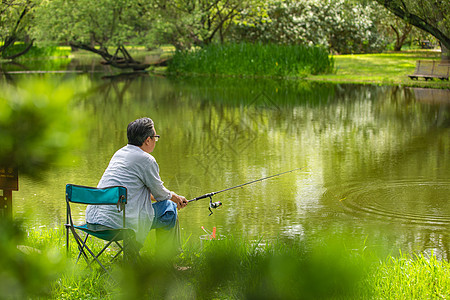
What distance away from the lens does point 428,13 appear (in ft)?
78.6

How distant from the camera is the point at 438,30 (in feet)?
79.6

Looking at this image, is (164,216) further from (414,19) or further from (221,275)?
(414,19)

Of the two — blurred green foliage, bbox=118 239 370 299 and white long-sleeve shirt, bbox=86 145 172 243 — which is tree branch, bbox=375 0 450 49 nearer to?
white long-sleeve shirt, bbox=86 145 172 243

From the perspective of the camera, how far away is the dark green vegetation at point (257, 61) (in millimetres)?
31047

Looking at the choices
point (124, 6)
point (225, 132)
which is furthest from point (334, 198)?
point (124, 6)

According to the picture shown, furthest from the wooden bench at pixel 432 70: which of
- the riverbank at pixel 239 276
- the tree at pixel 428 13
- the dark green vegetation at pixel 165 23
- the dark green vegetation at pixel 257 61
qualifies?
the riverbank at pixel 239 276

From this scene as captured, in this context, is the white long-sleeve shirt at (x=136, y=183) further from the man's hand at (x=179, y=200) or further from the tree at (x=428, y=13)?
the tree at (x=428, y=13)

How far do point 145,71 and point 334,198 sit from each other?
30.5 meters

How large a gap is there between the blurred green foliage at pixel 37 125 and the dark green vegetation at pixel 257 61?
29527 millimetres

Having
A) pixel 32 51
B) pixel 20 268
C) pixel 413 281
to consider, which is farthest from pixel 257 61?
pixel 20 268

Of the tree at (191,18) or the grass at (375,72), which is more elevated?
the tree at (191,18)

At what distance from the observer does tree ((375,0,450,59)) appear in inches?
936

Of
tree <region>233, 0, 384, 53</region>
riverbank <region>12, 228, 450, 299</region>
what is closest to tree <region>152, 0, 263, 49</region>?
tree <region>233, 0, 384, 53</region>

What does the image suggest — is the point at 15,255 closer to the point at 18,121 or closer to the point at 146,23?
the point at 18,121
